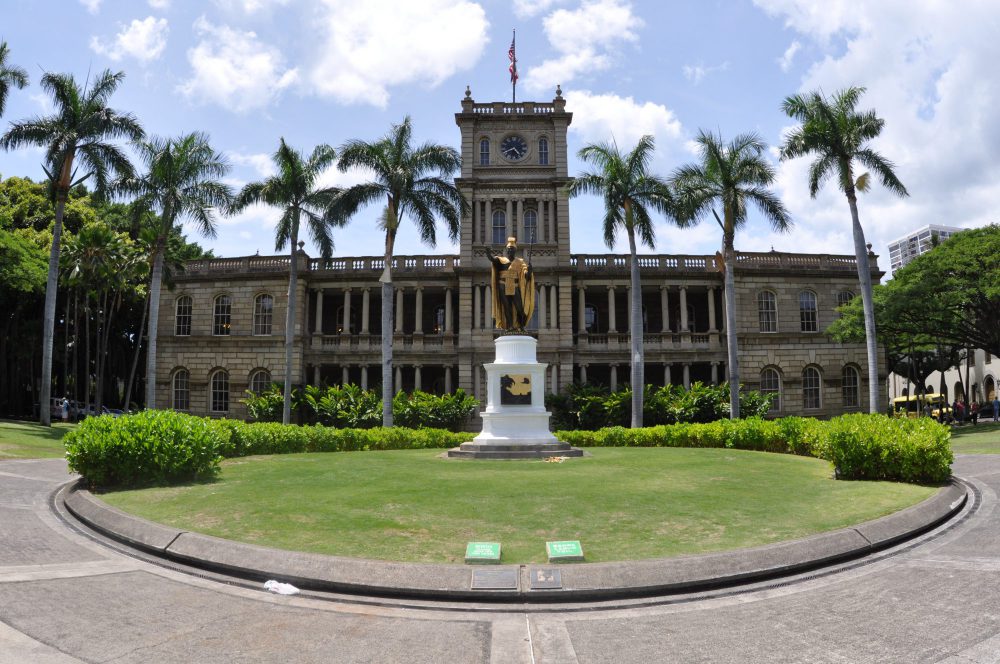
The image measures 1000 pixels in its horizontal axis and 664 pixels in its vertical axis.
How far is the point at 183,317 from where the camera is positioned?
37.0 metres

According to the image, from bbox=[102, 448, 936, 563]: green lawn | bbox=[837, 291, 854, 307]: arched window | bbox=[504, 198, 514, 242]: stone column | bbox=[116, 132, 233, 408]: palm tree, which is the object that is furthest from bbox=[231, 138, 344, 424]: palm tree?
bbox=[837, 291, 854, 307]: arched window

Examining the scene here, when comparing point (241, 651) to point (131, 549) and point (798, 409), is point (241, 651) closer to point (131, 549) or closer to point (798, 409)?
point (131, 549)

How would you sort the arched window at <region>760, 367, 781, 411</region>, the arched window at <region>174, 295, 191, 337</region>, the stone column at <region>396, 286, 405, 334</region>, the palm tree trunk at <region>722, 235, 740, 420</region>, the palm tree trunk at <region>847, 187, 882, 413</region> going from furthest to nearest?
the arched window at <region>174, 295, 191, 337</region> < the stone column at <region>396, 286, 405, 334</region> < the arched window at <region>760, 367, 781, 411</region> < the palm tree trunk at <region>722, 235, 740, 420</region> < the palm tree trunk at <region>847, 187, 882, 413</region>

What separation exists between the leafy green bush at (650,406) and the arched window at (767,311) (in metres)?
6.42

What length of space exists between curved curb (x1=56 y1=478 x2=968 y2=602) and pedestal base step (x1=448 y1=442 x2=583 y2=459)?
30.0ft

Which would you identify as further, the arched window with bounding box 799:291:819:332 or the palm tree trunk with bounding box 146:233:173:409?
the arched window with bounding box 799:291:819:332

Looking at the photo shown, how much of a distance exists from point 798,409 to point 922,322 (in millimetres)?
9118

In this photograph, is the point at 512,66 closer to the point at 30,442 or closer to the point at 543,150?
the point at 543,150

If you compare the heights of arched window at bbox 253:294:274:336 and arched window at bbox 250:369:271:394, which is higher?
arched window at bbox 253:294:274:336

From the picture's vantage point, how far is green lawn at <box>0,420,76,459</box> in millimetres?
18266

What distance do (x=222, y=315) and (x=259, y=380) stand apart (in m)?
4.36

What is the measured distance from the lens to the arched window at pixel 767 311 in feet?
116

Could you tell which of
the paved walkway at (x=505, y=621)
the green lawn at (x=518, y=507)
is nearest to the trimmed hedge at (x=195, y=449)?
the green lawn at (x=518, y=507)

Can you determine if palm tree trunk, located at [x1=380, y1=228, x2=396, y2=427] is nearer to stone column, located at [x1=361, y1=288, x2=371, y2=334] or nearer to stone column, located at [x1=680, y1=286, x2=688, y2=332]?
stone column, located at [x1=361, y1=288, x2=371, y2=334]
